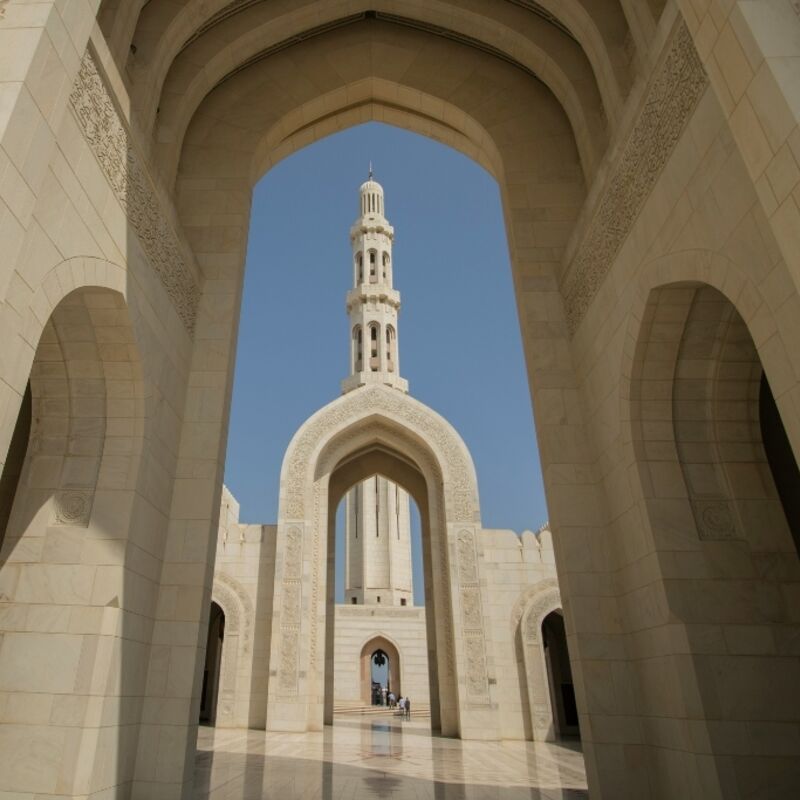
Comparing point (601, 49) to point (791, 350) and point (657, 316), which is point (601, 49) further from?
point (791, 350)

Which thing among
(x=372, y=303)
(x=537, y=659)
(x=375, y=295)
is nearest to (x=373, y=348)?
(x=372, y=303)

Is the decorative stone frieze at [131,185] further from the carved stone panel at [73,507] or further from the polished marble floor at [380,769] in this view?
the polished marble floor at [380,769]

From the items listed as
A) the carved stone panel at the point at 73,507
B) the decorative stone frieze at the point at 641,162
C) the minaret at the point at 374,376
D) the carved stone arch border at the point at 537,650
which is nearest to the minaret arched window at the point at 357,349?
the minaret at the point at 374,376

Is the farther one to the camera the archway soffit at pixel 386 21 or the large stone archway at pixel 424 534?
the large stone archway at pixel 424 534

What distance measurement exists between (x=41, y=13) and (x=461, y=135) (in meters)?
4.71

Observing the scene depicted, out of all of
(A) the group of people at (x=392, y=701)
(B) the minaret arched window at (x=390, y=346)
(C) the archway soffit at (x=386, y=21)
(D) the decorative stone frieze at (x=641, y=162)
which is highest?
(B) the minaret arched window at (x=390, y=346)

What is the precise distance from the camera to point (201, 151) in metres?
6.07

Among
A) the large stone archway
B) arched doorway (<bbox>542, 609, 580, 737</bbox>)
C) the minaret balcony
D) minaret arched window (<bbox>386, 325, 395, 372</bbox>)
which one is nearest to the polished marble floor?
the large stone archway

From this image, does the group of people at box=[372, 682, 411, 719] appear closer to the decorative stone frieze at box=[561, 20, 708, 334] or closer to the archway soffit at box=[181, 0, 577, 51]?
the decorative stone frieze at box=[561, 20, 708, 334]

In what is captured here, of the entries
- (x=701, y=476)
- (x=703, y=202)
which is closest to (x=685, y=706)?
(x=701, y=476)

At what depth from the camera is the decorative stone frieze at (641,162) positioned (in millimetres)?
3416

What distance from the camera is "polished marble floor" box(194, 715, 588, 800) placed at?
15.7 feet

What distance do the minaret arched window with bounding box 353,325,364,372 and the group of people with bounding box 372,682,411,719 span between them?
8589 mm

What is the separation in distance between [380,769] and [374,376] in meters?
10.9
